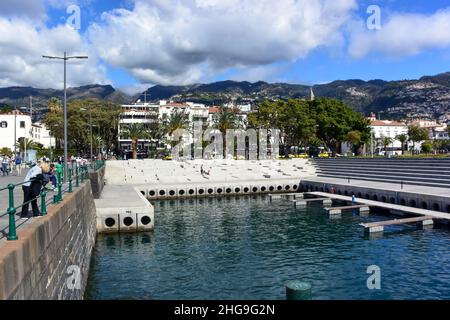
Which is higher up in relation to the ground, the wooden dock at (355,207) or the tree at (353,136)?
the tree at (353,136)

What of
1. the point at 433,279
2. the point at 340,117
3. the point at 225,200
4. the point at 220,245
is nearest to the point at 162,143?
the point at 340,117

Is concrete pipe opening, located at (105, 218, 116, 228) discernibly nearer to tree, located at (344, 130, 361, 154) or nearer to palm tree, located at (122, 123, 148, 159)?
palm tree, located at (122, 123, 148, 159)

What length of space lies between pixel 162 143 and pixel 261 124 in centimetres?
2539

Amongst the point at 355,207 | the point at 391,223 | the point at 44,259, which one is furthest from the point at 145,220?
the point at 44,259

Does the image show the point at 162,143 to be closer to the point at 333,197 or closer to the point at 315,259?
the point at 333,197

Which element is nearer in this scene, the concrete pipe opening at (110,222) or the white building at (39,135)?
the concrete pipe opening at (110,222)

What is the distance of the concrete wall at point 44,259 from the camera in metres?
7.15

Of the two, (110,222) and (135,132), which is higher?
(135,132)

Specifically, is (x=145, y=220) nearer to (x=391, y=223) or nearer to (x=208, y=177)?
(x=391, y=223)

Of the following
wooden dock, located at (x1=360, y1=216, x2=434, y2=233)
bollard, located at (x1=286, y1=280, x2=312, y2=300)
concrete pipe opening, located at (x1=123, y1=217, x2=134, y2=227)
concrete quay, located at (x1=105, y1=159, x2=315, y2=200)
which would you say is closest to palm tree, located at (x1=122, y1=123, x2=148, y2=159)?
concrete quay, located at (x1=105, y1=159, x2=315, y2=200)

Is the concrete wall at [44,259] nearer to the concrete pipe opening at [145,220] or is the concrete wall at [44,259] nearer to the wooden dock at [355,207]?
the concrete pipe opening at [145,220]

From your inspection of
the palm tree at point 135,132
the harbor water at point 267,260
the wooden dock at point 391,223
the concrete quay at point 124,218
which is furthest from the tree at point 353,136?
the concrete quay at point 124,218

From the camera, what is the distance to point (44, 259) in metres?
9.70

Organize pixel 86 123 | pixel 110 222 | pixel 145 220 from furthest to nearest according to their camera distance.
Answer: pixel 86 123, pixel 145 220, pixel 110 222
